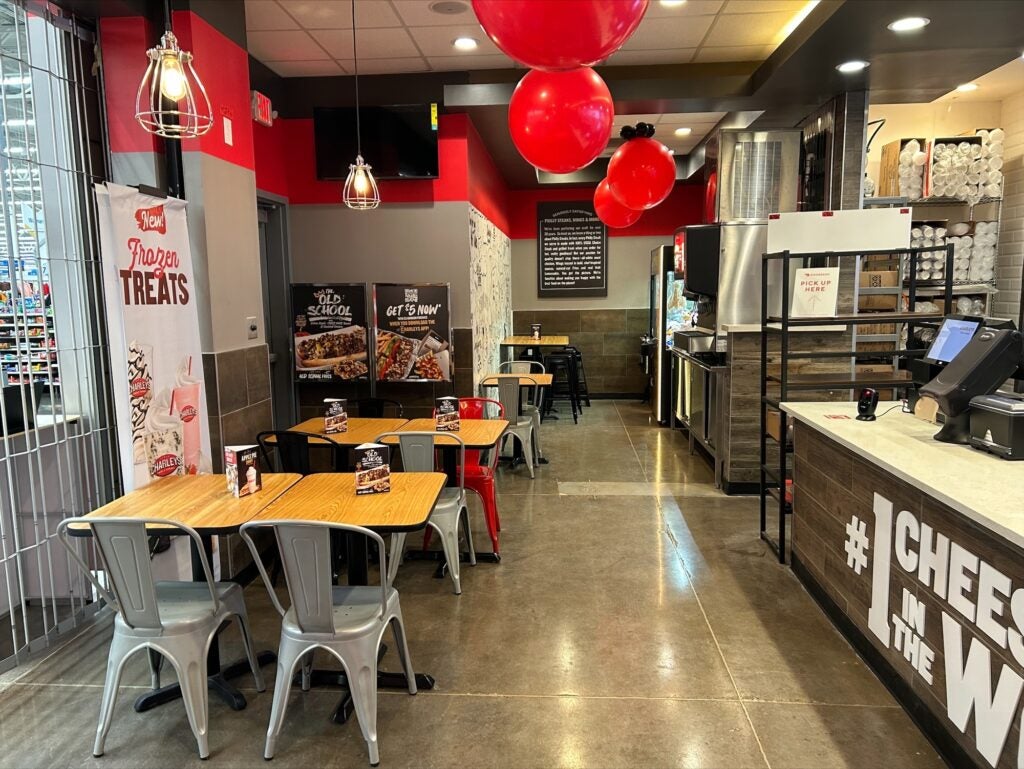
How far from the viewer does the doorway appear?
18.3 feet

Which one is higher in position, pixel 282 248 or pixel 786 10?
pixel 786 10

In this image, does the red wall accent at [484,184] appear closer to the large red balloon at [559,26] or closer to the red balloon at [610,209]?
the red balloon at [610,209]

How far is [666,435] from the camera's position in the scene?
7422 mm

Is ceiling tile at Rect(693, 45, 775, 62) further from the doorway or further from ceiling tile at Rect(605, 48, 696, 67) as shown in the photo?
the doorway

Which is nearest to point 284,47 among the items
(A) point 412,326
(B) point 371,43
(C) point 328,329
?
(B) point 371,43

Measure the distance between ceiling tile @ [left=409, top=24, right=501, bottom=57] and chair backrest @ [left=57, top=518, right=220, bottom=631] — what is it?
12.0 ft

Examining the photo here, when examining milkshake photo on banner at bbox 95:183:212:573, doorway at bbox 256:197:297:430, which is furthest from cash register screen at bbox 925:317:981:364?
doorway at bbox 256:197:297:430

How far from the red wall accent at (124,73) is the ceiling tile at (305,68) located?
1.86 metres

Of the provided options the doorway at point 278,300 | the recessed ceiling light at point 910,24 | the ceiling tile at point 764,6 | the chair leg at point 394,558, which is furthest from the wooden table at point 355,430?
the recessed ceiling light at point 910,24

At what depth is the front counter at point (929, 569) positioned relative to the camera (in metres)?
1.88

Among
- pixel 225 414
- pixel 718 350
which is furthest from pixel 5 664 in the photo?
pixel 718 350

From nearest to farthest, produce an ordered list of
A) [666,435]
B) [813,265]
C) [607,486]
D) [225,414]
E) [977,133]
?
[225,414] < [813,265] < [607,486] < [977,133] < [666,435]

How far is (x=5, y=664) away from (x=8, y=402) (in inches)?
44.7

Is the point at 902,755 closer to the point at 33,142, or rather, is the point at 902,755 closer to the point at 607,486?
the point at 607,486
